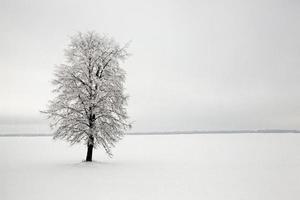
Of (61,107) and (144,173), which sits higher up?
(61,107)

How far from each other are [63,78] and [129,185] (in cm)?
A: 1326

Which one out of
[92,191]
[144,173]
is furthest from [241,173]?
[92,191]

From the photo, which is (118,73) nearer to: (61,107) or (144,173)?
(61,107)

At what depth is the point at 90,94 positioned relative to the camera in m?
27.2

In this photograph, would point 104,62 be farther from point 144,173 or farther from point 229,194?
point 229,194

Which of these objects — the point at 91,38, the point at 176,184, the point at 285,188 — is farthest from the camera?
the point at 91,38


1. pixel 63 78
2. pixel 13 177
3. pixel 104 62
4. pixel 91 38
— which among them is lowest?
pixel 13 177

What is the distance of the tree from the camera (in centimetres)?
2623

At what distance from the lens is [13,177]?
19.4 metres

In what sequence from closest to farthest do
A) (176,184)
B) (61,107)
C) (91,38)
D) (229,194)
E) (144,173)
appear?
(229,194), (176,184), (144,173), (61,107), (91,38)

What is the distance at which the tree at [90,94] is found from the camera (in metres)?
26.2

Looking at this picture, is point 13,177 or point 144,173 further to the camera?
point 144,173

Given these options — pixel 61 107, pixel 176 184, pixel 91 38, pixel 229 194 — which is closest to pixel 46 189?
pixel 176 184

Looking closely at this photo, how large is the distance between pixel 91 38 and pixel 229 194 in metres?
19.1
